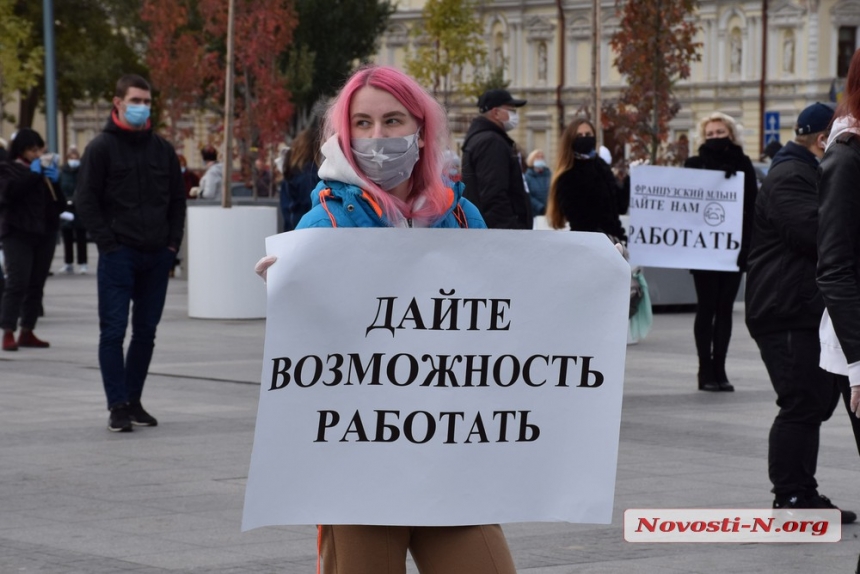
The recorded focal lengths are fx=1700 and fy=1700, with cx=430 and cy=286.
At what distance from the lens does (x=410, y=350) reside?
12.6 ft

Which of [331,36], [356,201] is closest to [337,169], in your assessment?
[356,201]

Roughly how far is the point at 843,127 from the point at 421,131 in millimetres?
1653

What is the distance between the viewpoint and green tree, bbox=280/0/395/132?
49.9 metres

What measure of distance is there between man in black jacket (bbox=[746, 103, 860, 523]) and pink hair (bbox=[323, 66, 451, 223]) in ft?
10.0

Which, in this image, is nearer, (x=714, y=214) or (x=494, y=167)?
(x=494, y=167)

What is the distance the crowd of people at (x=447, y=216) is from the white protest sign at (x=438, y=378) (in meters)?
0.10

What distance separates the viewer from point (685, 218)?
1253 cm

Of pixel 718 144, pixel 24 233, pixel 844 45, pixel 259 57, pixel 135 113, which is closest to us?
pixel 135 113

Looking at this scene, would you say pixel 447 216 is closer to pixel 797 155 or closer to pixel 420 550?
pixel 420 550

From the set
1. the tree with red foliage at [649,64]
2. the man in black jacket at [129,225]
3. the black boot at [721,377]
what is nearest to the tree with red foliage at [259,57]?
the tree with red foliage at [649,64]

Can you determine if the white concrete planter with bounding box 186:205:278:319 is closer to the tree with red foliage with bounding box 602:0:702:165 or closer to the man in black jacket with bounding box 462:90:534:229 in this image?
the tree with red foliage with bounding box 602:0:702:165

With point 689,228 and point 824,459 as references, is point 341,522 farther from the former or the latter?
point 689,228

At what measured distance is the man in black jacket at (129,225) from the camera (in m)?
9.29

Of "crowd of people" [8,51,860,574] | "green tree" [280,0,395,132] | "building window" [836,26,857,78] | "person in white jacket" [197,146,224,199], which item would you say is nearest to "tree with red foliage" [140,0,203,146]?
"person in white jacket" [197,146,224,199]
